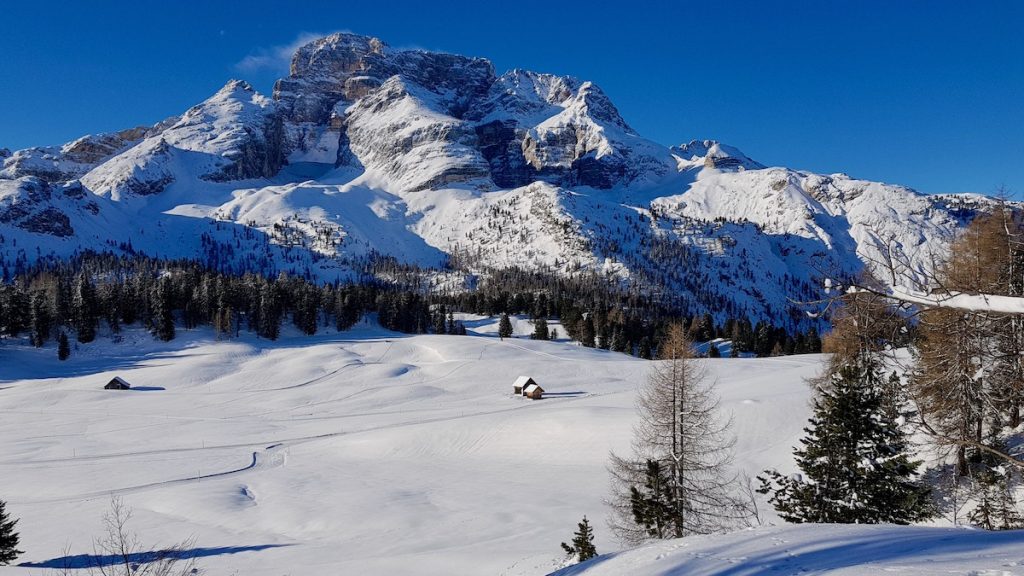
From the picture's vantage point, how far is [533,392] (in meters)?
60.2

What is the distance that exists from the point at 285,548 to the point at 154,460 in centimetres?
2373

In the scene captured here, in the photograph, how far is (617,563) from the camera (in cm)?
975

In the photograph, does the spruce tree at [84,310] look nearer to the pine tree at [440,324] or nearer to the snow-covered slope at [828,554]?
the pine tree at [440,324]

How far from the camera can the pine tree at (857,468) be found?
646 inches

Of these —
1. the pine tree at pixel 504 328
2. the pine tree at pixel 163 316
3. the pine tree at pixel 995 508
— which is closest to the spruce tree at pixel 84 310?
the pine tree at pixel 163 316

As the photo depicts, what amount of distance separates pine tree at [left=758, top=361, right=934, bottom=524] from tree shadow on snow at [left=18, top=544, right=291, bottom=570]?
68.8ft

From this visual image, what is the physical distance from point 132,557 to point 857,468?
88.9ft

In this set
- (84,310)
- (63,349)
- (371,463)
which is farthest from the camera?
(84,310)

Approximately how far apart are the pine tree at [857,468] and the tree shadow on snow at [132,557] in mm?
20956

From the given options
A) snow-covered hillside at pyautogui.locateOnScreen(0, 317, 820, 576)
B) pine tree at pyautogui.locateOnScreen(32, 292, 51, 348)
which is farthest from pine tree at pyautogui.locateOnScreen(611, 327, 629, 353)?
pine tree at pyautogui.locateOnScreen(32, 292, 51, 348)

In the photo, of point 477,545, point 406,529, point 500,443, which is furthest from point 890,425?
point 500,443

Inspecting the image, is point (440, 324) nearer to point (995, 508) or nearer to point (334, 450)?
point (334, 450)

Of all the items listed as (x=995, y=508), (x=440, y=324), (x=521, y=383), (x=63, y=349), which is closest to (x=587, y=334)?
(x=440, y=324)

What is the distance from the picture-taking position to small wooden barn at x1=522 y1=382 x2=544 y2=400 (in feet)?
197
